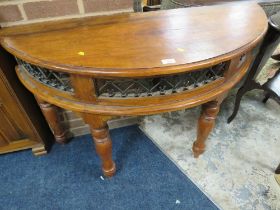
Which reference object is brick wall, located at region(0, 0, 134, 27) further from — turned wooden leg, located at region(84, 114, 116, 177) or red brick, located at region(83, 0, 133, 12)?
turned wooden leg, located at region(84, 114, 116, 177)

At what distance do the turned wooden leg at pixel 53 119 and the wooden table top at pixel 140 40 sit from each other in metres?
0.36

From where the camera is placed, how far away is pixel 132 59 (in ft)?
2.04

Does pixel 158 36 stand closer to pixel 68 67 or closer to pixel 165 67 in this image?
pixel 165 67

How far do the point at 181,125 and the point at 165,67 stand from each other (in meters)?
0.88

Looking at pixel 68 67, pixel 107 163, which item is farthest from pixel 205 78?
pixel 107 163

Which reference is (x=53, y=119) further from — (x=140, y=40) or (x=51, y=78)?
(x=140, y=40)

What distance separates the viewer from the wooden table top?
606mm

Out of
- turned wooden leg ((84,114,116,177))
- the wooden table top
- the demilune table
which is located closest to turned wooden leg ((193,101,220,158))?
the demilune table

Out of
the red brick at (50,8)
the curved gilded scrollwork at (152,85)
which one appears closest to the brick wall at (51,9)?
the red brick at (50,8)

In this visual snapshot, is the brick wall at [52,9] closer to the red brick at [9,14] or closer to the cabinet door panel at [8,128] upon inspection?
the red brick at [9,14]

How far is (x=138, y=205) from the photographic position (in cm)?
106

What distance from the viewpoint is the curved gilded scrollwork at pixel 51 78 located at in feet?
2.30

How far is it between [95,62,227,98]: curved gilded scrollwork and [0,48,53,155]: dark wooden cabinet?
0.46 m

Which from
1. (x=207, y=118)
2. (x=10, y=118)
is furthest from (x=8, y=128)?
(x=207, y=118)
